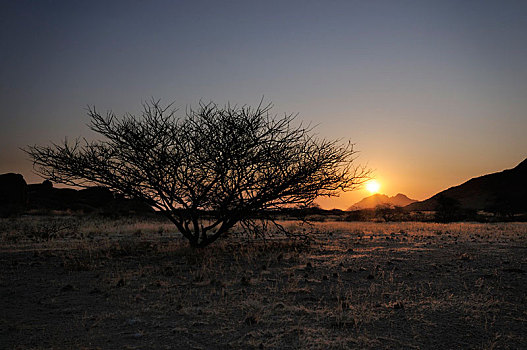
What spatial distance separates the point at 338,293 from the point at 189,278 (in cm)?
365

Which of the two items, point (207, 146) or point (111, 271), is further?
point (207, 146)

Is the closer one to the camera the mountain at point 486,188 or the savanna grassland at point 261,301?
the savanna grassland at point 261,301

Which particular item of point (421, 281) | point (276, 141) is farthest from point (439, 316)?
point (276, 141)

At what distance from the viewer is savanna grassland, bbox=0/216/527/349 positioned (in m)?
5.35

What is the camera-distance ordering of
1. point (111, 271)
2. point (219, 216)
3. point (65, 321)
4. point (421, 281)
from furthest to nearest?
point (219, 216)
point (111, 271)
point (421, 281)
point (65, 321)

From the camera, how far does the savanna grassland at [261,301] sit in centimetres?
535

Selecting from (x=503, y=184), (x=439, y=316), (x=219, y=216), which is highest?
(x=503, y=184)

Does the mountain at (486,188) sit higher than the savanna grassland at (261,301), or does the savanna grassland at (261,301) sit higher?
the mountain at (486,188)

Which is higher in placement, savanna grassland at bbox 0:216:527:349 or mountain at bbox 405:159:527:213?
mountain at bbox 405:159:527:213

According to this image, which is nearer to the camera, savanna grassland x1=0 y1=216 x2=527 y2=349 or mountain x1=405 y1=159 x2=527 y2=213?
savanna grassland x1=0 y1=216 x2=527 y2=349

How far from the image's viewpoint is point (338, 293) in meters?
7.67

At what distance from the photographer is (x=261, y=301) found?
716 centimetres

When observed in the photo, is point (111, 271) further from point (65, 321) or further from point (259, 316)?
point (259, 316)

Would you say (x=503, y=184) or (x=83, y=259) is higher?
(x=503, y=184)
